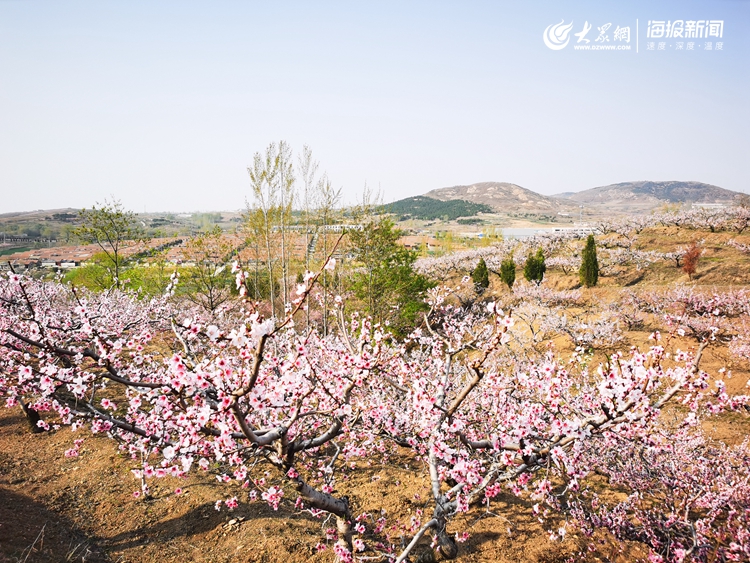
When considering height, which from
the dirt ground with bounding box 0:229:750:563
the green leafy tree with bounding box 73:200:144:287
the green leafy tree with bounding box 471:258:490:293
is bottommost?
the dirt ground with bounding box 0:229:750:563

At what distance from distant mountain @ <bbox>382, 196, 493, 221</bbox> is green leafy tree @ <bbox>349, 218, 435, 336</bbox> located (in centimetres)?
13420

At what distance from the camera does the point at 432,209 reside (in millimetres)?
175500

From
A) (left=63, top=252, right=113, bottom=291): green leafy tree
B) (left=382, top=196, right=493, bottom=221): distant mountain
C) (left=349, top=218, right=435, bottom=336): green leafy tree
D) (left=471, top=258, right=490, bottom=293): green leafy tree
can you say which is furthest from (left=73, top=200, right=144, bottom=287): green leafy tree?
(left=382, top=196, right=493, bottom=221): distant mountain

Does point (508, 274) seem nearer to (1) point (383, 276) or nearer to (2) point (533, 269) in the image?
(2) point (533, 269)

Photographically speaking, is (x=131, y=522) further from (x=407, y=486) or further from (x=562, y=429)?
(x=562, y=429)

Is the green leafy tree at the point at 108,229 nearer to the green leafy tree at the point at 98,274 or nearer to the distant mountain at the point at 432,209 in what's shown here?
the green leafy tree at the point at 98,274

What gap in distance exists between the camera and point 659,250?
89.0ft

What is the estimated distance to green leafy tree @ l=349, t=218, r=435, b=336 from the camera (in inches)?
694

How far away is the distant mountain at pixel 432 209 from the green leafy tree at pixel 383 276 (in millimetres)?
134202

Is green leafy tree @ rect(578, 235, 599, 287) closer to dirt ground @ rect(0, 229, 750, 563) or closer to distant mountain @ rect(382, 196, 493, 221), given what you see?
dirt ground @ rect(0, 229, 750, 563)

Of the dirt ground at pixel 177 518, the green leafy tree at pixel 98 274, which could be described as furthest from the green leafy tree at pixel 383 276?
the green leafy tree at pixel 98 274

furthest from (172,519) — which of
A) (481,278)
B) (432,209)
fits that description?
(432,209)

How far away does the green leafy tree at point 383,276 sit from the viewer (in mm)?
17625

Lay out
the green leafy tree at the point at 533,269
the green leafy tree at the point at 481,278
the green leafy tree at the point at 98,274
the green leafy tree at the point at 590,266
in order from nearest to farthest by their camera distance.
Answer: the green leafy tree at the point at 590,266 < the green leafy tree at the point at 98,274 < the green leafy tree at the point at 533,269 < the green leafy tree at the point at 481,278
